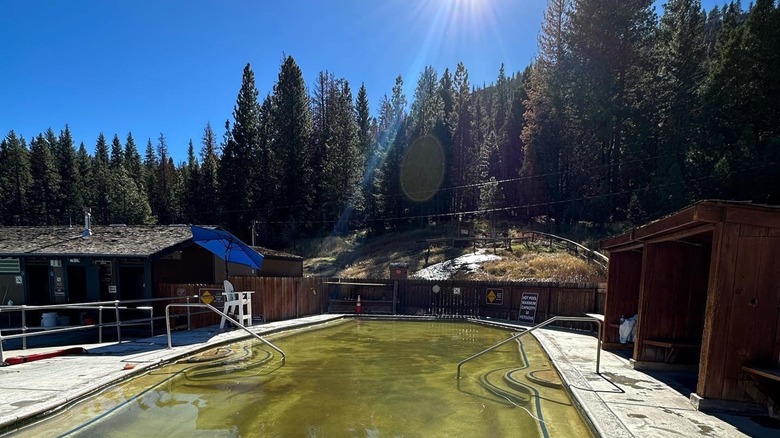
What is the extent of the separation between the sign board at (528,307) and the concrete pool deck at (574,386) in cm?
436

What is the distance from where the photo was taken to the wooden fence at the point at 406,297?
533 inches

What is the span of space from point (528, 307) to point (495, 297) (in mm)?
1571

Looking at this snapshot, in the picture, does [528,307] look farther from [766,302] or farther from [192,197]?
[192,197]

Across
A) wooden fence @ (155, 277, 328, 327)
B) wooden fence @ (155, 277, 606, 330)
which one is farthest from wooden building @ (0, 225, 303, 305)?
wooden fence @ (155, 277, 606, 330)

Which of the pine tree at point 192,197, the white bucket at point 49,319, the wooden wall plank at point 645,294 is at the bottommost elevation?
Answer: the white bucket at point 49,319

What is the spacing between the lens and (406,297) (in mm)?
18047

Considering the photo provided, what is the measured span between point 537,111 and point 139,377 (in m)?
34.6

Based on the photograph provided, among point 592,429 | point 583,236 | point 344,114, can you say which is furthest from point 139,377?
point 344,114

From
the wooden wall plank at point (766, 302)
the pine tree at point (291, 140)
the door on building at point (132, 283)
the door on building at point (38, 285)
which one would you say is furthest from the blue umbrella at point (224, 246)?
the pine tree at point (291, 140)

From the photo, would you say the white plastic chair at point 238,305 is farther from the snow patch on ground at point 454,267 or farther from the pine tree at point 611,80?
the pine tree at point 611,80

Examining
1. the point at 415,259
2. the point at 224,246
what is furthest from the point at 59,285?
the point at 415,259

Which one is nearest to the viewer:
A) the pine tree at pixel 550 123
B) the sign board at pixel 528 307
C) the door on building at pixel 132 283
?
the door on building at pixel 132 283

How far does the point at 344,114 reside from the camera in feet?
151

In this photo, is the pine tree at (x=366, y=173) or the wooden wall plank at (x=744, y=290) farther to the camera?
the pine tree at (x=366, y=173)
